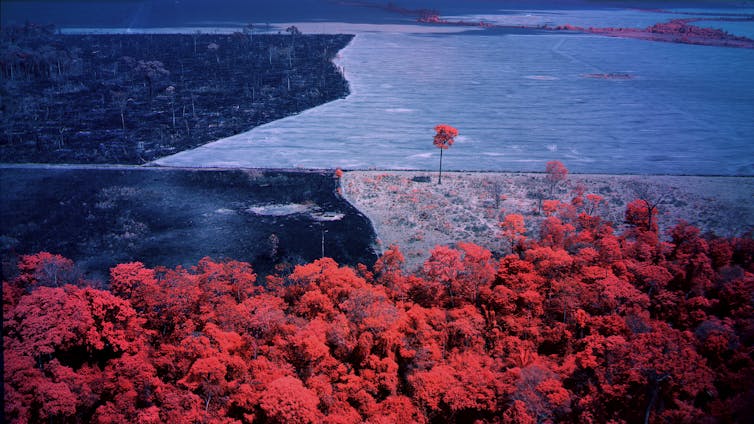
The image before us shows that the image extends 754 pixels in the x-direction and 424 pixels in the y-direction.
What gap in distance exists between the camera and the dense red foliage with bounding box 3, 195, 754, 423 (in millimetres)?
22656

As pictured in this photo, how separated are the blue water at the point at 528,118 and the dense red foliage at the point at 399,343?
32378 millimetres

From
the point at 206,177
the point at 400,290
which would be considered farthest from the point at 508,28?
the point at 400,290

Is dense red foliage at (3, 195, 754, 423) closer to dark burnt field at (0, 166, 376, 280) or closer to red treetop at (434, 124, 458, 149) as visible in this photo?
Result: dark burnt field at (0, 166, 376, 280)

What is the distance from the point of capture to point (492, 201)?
5359cm

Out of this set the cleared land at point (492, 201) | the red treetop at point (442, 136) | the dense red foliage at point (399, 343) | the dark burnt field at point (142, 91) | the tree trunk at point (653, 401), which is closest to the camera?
the tree trunk at point (653, 401)

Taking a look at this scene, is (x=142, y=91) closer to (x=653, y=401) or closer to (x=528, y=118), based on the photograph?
(x=528, y=118)

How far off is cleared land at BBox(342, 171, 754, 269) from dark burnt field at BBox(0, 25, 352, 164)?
1230 inches

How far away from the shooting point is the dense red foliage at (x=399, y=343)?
22656 millimetres

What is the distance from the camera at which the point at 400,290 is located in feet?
106

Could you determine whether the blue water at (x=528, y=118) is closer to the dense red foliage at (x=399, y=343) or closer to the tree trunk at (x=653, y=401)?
the dense red foliage at (x=399, y=343)

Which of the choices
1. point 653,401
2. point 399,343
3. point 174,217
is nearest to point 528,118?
point 174,217

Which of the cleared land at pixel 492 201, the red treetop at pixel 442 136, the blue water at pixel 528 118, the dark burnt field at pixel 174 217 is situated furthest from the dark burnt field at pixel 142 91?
the red treetop at pixel 442 136

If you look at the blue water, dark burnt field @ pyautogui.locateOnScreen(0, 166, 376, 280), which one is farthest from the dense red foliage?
the blue water

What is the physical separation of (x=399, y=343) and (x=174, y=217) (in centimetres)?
3085
